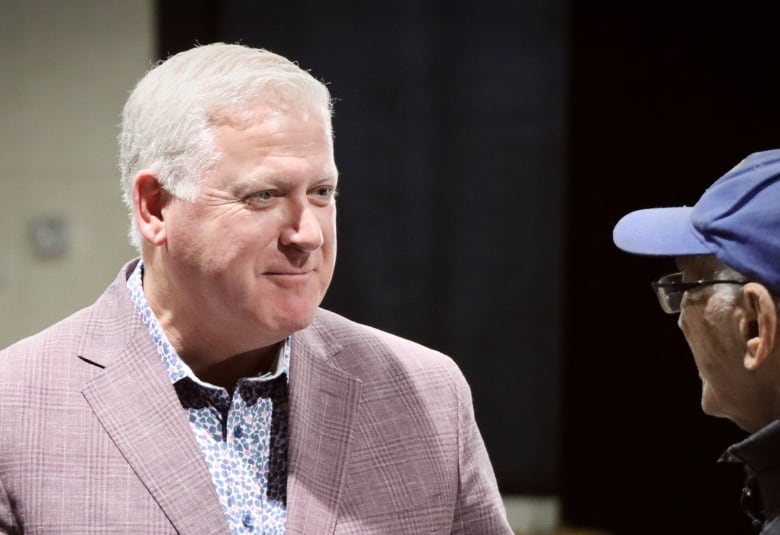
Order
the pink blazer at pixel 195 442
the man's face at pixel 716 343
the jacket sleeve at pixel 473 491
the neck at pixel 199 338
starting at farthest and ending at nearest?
the jacket sleeve at pixel 473 491 → the neck at pixel 199 338 → the pink blazer at pixel 195 442 → the man's face at pixel 716 343

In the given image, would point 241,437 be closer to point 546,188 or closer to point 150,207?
point 150,207

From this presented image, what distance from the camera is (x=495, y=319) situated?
4027 millimetres

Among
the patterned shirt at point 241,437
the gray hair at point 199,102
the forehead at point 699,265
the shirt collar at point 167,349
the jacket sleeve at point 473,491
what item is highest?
the gray hair at point 199,102

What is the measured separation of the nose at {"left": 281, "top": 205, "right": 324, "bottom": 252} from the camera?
1.76 m

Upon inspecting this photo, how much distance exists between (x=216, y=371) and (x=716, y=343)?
0.77m

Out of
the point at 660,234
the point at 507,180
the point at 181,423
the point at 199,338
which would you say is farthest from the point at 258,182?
the point at 507,180

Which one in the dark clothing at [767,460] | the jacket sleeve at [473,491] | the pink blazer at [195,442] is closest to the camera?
the dark clothing at [767,460]

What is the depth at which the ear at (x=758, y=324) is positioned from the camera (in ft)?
5.07

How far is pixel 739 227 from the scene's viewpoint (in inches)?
61.3

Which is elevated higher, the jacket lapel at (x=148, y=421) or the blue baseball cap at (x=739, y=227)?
the blue baseball cap at (x=739, y=227)

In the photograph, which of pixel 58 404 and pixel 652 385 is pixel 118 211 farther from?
pixel 58 404

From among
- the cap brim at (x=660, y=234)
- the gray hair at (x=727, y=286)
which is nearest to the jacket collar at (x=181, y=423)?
the cap brim at (x=660, y=234)

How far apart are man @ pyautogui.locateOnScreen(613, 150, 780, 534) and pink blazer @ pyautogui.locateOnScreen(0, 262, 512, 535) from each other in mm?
451

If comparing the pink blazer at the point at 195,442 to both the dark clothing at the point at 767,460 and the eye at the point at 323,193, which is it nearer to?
the eye at the point at 323,193
